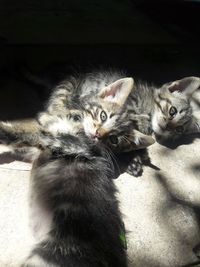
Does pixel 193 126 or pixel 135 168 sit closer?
pixel 135 168

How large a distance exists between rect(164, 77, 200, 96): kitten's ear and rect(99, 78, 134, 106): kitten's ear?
0.83 m

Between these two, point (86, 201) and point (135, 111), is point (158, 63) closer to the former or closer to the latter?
point (135, 111)

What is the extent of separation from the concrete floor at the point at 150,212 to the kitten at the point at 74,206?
0.13 m

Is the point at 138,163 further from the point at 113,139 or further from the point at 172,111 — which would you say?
the point at 172,111

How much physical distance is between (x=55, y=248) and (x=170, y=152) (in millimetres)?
1785

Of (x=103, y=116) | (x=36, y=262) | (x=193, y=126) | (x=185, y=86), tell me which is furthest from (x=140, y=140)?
(x=36, y=262)

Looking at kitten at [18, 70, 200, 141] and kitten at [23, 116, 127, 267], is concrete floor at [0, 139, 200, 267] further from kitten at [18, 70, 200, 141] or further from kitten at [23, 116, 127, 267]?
kitten at [18, 70, 200, 141]

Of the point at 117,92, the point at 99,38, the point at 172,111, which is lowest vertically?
the point at 172,111

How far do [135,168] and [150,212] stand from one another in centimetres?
43

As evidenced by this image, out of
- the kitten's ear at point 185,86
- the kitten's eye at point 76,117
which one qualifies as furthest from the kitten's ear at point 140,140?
the kitten's ear at point 185,86

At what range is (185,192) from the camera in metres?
3.30

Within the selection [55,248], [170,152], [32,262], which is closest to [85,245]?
[55,248]

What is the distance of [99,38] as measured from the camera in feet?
15.5

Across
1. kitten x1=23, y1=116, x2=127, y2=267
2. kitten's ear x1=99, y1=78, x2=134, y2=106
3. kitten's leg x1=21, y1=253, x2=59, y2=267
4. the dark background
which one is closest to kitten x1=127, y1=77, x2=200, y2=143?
kitten's ear x1=99, y1=78, x2=134, y2=106
